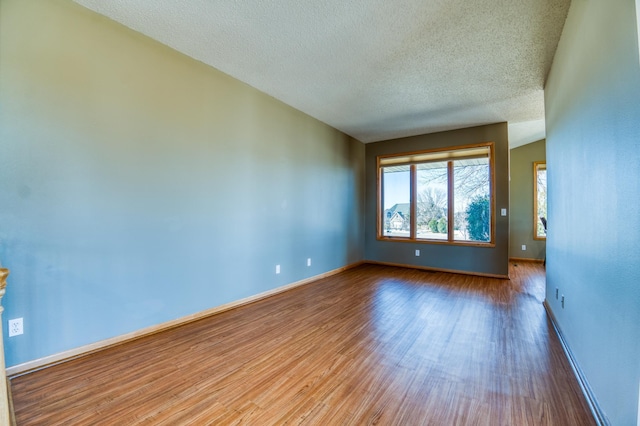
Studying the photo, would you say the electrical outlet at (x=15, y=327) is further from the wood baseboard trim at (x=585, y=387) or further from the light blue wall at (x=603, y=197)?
the wood baseboard trim at (x=585, y=387)

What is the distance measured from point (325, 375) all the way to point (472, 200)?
14.1ft

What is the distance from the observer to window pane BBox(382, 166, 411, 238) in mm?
5527

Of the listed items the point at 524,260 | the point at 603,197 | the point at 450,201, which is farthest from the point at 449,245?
the point at 603,197

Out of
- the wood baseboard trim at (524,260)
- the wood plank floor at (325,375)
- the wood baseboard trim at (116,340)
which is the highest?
the wood baseboard trim at (116,340)

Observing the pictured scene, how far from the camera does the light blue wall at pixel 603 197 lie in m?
1.12

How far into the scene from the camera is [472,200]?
15.9 feet

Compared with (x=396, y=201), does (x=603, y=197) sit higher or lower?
lower

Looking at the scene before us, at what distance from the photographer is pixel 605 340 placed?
1395 mm

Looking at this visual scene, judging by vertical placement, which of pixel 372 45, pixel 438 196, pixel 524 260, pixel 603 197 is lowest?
pixel 524 260

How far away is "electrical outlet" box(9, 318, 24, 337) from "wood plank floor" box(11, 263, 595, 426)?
0.97 feet

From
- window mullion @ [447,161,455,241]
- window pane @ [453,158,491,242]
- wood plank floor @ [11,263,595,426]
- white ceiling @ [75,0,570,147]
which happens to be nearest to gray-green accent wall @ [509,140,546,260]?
window pane @ [453,158,491,242]

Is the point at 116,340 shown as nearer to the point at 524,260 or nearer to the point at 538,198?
the point at 524,260

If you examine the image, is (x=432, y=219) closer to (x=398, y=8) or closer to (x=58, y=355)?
(x=398, y=8)

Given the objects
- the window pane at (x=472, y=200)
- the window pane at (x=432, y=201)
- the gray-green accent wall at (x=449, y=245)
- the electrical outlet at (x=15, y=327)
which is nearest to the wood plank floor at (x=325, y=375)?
the electrical outlet at (x=15, y=327)
